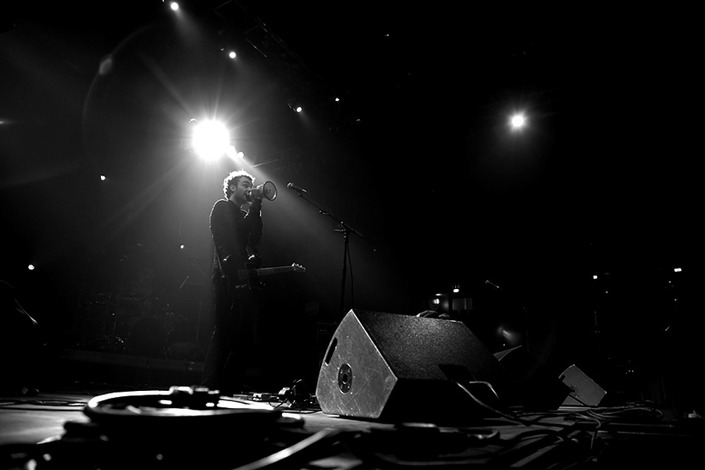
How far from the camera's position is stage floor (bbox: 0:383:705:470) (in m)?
0.98

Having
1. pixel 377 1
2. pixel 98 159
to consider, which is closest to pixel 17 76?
pixel 98 159

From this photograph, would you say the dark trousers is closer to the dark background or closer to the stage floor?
the stage floor

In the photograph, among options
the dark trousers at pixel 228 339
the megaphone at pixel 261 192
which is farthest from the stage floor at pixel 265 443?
the megaphone at pixel 261 192

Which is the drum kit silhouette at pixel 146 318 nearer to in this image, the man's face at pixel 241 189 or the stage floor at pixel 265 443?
the man's face at pixel 241 189

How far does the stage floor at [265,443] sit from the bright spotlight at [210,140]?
6.09 m

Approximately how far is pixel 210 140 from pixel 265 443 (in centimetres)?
717

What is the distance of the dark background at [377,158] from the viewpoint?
5738mm

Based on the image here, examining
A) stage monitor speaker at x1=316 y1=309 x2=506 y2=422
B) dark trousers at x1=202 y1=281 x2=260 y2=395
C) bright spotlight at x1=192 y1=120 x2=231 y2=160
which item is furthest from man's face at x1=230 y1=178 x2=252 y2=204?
bright spotlight at x1=192 y1=120 x2=231 y2=160

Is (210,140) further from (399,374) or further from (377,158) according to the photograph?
(399,374)

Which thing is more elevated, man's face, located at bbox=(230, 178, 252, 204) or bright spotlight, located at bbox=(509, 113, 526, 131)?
bright spotlight, located at bbox=(509, 113, 526, 131)

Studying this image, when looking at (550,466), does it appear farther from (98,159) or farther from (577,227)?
(98,159)

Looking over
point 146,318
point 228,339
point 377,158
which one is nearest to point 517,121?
Answer: point 377,158

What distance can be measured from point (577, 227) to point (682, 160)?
6.27ft

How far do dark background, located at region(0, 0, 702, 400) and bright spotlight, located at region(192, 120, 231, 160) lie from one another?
0.80ft
